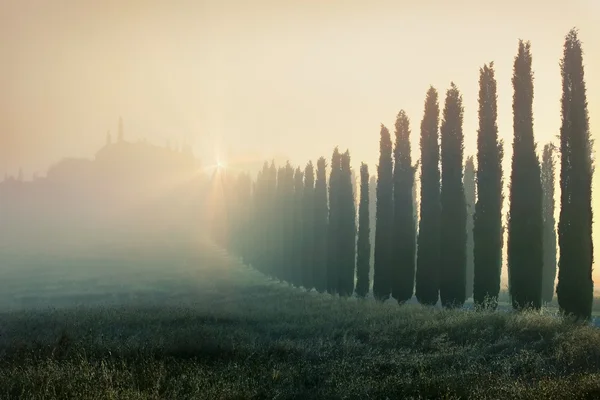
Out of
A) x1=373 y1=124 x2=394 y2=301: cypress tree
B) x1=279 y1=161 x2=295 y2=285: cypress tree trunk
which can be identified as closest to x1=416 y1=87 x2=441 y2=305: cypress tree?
x1=373 y1=124 x2=394 y2=301: cypress tree

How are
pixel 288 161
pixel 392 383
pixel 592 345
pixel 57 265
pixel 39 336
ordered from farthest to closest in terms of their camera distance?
pixel 57 265 < pixel 288 161 < pixel 39 336 < pixel 592 345 < pixel 392 383

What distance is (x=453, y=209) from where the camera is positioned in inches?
1062

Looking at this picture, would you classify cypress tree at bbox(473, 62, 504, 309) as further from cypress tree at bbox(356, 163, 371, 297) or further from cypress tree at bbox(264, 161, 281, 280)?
cypress tree at bbox(264, 161, 281, 280)

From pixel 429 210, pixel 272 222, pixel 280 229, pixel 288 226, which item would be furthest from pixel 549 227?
pixel 272 222

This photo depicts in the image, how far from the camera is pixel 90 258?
69625 millimetres

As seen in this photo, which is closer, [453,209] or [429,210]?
[453,209]

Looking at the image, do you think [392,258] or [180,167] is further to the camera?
[180,167]

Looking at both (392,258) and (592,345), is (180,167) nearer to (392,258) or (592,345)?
(392,258)

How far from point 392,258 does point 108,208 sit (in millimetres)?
131454

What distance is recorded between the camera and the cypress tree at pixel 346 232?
37.0 metres

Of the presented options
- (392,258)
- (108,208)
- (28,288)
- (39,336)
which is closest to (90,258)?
(28,288)

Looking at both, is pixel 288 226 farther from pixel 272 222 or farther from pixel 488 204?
pixel 488 204

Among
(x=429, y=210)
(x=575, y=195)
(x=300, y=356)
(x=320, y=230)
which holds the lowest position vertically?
(x=300, y=356)

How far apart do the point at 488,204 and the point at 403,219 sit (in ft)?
22.3
